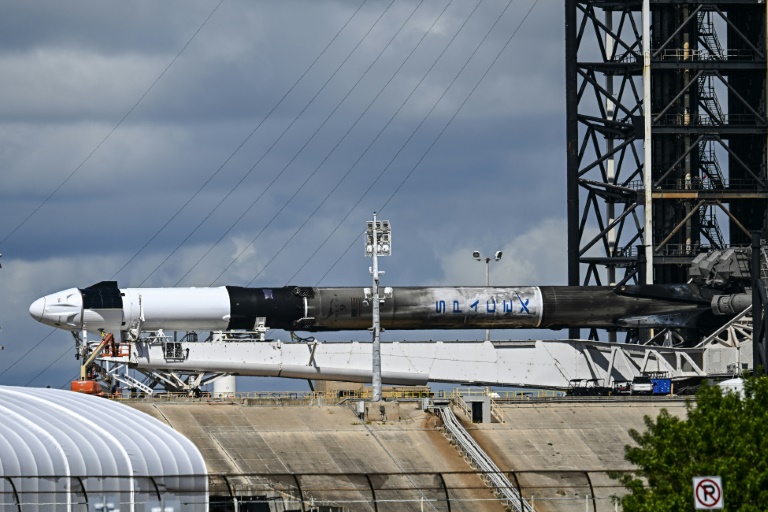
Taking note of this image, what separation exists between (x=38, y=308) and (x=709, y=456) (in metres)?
49.1

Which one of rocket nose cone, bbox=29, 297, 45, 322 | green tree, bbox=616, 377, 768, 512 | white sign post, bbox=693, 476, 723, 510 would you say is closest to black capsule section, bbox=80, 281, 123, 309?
rocket nose cone, bbox=29, 297, 45, 322

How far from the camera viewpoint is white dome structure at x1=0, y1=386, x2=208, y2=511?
51.1 meters

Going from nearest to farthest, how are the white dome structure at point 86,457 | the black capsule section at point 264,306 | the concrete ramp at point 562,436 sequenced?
the white dome structure at point 86,457, the concrete ramp at point 562,436, the black capsule section at point 264,306

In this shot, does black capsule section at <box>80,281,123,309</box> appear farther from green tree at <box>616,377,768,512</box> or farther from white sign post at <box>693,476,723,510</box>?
white sign post at <box>693,476,723,510</box>

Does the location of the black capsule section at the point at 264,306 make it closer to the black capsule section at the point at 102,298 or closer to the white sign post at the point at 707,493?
the black capsule section at the point at 102,298

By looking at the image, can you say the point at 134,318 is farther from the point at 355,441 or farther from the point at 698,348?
the point at 698,348

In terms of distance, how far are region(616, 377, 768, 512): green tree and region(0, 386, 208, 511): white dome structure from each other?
14.3 metres

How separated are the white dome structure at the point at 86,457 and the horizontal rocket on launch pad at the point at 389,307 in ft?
75.1

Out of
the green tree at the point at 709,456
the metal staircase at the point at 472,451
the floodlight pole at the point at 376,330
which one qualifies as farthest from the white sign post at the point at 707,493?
the floodlight pole at the point at 376,330

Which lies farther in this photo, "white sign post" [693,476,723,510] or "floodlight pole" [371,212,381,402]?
"floodlight pole" [371,212,381,402]

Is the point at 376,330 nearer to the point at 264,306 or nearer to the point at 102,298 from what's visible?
the point at 264,306

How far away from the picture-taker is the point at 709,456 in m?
49.8

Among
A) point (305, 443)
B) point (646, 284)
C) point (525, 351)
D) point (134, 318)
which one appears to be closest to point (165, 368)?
point (134, 318)

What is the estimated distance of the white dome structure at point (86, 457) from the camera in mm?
51062
